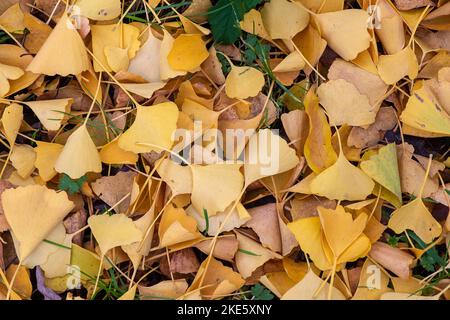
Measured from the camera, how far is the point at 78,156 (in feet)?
2.71

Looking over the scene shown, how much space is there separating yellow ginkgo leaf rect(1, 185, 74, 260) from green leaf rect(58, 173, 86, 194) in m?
0.02

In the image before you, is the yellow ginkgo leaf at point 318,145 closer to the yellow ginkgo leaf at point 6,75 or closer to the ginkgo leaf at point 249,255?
the ginkgo leaf at point 249,255

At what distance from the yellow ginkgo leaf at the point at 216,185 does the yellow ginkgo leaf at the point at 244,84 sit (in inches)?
4.0

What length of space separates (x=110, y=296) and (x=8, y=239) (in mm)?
151

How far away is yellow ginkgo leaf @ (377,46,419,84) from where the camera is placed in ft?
2.82

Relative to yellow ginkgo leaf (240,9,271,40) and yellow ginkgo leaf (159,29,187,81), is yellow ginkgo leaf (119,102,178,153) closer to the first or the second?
yellow ginkgo leaf (159,29,187,81)

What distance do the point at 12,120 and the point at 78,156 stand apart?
0.10 m

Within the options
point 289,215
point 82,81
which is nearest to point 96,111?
point 82,81

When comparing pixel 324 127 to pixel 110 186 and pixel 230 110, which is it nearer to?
pixel 230 110

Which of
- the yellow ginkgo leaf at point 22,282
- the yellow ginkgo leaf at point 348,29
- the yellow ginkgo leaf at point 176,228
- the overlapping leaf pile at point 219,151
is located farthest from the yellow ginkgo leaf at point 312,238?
the yellow ginkgo leaf at point 22,282

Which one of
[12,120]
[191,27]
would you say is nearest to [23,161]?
[12,120]

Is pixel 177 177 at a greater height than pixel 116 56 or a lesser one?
lesser

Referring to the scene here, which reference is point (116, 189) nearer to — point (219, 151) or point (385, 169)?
point (219, 151)

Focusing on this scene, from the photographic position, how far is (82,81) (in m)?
0.88
